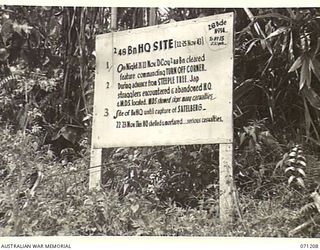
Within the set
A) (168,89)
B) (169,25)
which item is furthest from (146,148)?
(169,25)

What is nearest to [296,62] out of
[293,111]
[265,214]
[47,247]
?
[293,111]

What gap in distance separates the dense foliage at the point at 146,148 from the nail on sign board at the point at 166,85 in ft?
0.08

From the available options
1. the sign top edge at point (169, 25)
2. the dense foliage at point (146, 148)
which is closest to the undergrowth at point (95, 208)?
the dense foliage at point (146, 148)

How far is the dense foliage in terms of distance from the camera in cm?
96

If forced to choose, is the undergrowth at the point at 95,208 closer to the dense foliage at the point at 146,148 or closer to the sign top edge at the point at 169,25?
the dense foliage at the point at 146,148

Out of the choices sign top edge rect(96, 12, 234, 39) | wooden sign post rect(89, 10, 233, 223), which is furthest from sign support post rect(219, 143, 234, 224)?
sign top edge rect(96, 12, 234, 39)

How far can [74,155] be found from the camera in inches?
39.9

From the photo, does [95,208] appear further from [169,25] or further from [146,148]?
[169,25]

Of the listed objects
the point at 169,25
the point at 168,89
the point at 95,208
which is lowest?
the point at 95,208

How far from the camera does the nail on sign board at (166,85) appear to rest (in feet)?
3.12

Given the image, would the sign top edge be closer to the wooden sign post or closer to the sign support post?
the wooden sign post

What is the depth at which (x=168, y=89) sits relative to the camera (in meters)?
0.97

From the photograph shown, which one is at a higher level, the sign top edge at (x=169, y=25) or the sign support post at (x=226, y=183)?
the sign top edge at (x=169, y=25)

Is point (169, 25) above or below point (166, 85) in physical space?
above
